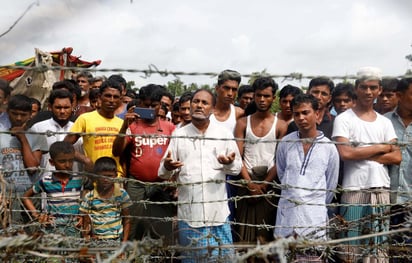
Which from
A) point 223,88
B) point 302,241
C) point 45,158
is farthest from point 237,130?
point 302,241

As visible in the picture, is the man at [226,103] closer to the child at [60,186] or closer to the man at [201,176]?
Answer: the man at [201,176]

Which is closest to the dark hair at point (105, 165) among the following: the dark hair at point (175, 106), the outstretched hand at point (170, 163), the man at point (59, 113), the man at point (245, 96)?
the outstretched hand at point (170, 163)

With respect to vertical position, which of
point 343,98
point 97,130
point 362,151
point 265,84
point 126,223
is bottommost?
point 126,223

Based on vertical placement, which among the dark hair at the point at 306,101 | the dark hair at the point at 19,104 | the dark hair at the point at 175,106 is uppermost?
the dark hair at the point at 175,106

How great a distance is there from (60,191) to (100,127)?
0.71m

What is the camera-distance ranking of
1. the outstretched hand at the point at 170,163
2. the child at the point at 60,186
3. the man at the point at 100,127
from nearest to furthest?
the outstretched hand at the point at 170,163
the child at the point at 60,186
the man at the point at 100,127

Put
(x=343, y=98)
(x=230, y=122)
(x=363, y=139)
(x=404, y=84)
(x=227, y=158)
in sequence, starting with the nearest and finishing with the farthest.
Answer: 1. (x=227, y=158)
2. (x=363, y=139)
3. (x=404, y=84)
4. (x=230, y=122)
5. (x=343, y=98)

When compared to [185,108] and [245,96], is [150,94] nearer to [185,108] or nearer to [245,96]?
Result: [185,108]

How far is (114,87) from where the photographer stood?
402 centimetres

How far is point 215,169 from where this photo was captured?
3311mm

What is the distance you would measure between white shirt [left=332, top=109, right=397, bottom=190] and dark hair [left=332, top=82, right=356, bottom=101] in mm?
814

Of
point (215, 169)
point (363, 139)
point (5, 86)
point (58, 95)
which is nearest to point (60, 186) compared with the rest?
point (5, 86)

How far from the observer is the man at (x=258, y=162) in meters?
3.77

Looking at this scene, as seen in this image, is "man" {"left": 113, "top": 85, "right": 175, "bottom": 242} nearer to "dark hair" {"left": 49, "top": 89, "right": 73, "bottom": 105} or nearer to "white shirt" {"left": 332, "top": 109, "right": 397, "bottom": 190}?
"dark hair" {"left": 49, "top": 89, "right": 73, "bottom": 105}
